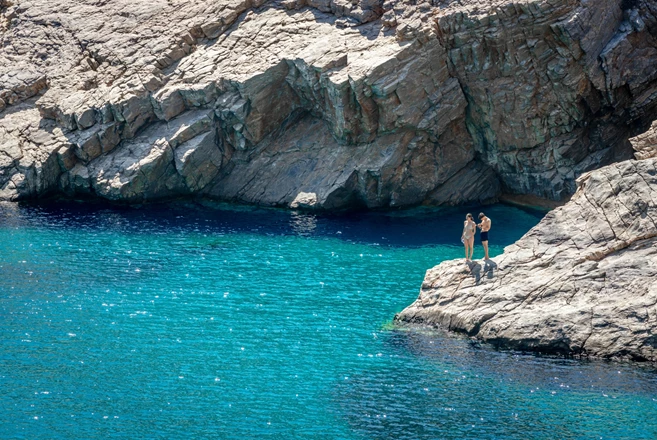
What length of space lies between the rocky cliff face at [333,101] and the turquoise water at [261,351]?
192 inches

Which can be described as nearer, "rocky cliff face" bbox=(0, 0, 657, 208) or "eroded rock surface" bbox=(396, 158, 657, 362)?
"eroded rock surface" bbox=(396, 158, 657, 362)

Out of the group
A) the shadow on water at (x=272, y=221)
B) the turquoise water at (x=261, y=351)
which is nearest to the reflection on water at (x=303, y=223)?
the shadow on water at (x=272, y=221)

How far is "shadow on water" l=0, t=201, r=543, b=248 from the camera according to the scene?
5622 cm

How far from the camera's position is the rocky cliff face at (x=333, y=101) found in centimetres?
5591

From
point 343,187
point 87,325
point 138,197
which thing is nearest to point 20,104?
point 138,197

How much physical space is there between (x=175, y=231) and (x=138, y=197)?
21.6 feet

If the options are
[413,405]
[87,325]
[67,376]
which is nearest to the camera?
[413,405]

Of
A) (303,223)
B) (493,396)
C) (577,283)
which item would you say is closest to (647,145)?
(577,283)

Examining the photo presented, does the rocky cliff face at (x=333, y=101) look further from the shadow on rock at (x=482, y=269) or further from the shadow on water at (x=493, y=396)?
the shadow on water at (x=493, y=396)

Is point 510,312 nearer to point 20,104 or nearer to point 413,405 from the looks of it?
point 413,405

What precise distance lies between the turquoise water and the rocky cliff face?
192 inches

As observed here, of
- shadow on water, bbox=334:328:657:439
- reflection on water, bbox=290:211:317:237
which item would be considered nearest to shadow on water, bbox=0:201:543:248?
reflection on water, bbox=290:211:317:237

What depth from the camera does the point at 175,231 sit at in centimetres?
5741

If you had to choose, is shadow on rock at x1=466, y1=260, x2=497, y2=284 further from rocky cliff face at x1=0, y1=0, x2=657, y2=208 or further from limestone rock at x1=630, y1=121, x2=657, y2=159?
rocky cliff face at x1=0, y1=0, x2=657, y2=208
